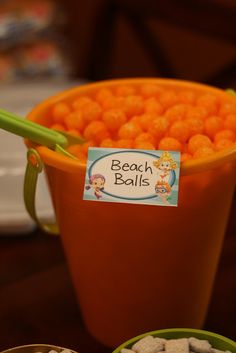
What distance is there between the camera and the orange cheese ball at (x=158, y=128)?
751 mm

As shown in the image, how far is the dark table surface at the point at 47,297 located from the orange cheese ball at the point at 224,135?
0.80ft

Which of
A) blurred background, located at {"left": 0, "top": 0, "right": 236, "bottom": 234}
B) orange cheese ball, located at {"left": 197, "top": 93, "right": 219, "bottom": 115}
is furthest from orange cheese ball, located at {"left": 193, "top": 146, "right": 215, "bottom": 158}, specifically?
blurred background, located at {"left": 0, "top": 0, "right": 236, "bottom": 234}

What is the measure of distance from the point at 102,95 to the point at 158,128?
13cm

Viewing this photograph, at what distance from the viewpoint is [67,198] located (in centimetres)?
73

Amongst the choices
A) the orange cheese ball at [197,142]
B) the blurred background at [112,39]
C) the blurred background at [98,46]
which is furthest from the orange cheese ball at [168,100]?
the blurred background at [112,39]

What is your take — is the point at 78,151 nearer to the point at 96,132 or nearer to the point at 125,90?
the point at 96,132

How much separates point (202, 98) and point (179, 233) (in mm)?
201

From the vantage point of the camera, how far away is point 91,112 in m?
0.80

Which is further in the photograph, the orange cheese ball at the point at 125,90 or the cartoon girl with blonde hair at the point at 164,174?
the orange cheese ball at the point at 125,90

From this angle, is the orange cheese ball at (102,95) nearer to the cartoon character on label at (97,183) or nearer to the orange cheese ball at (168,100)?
the orange cheese ball at (168,100)

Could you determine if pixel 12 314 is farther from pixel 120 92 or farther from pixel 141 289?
pixel 120 92

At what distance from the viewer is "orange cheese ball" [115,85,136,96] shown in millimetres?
854

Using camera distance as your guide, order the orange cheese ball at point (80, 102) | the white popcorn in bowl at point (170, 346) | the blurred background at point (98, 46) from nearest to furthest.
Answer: the white popcorn in bowl at point (170, 346) → the orange cheese ball at point (80, 102) → the blurred background at point (98, 46)

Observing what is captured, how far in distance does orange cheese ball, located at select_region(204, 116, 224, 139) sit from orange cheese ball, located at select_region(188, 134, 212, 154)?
3 centimetres
